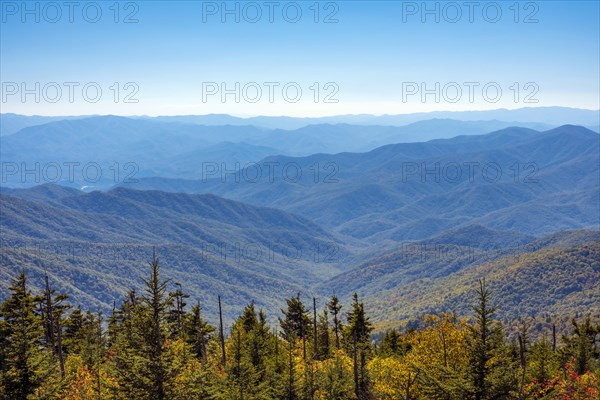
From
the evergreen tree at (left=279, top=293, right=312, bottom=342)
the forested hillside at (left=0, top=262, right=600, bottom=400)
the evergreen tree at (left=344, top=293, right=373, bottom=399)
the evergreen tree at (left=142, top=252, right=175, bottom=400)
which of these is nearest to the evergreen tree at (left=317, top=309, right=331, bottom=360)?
the evergreen tree at (left=279, top=293, right=312, bottom=342)

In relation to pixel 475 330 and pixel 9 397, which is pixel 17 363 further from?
pixel 475 330

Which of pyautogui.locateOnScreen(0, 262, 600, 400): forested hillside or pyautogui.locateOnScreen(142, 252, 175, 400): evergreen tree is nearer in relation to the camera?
pyautogui.locateOnScreen(142, 252, 175, 400): evergreen tree

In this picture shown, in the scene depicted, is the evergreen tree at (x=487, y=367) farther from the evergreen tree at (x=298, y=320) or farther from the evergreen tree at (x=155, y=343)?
the evergreen tree at (x=298, y=320)

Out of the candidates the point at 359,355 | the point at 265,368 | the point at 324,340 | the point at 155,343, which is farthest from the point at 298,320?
the point at 155,343

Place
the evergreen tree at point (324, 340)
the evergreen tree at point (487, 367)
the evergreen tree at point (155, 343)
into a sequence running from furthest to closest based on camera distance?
the evergreen tree at point (324, 340)
the evergreen tree at point (487, 367)
the evergreen tree at point (155, 343)

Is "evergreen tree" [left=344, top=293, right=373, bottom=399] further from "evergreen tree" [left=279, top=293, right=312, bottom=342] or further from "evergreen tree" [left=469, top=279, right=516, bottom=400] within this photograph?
"evergreen tree" [left=469, top=279, right=516, bottom=400]

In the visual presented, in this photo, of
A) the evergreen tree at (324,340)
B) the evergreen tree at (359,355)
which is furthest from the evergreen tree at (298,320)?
the evergreen tree at (359,355)

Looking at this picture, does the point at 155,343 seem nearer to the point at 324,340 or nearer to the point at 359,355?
the point at 359,355

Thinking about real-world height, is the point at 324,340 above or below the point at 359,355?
below

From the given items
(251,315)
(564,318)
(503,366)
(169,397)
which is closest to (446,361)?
(503,366)

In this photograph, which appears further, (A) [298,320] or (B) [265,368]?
(A) [298,320]

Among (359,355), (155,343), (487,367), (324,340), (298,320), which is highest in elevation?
(155,343)
